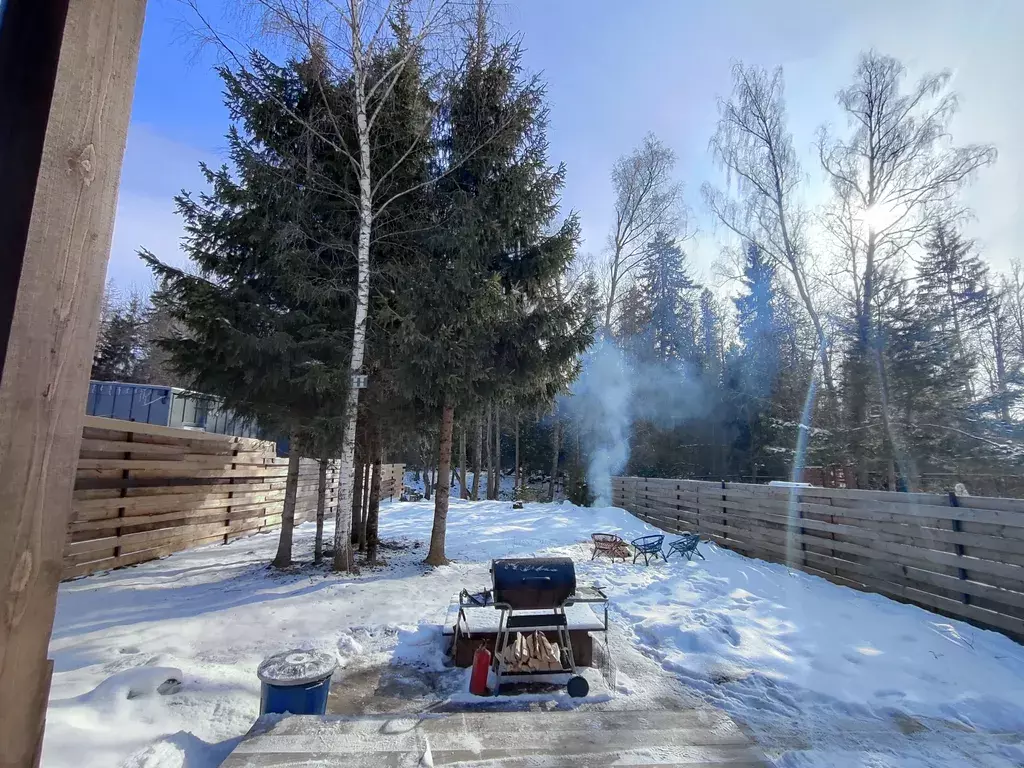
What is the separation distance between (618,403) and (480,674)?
71.0 feet

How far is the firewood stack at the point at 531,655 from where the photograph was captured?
414 centimetres

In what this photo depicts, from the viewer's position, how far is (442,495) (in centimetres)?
800

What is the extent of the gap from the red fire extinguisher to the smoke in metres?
20.2

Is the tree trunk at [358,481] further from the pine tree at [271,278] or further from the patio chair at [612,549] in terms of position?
the patio chair at [612,549]

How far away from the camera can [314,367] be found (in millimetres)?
6855

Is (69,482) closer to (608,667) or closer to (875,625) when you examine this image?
(608,667)

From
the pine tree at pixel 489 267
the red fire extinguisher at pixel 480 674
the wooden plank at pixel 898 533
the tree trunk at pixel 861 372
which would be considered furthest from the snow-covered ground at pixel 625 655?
the tree trunk at pixel 861 372

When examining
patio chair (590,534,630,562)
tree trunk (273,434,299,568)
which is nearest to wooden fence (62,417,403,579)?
tree trunk (273,434,299,568)

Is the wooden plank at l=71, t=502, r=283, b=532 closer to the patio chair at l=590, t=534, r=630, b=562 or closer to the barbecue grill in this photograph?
the barbecue grill

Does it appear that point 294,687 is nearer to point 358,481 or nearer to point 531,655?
point 531,655

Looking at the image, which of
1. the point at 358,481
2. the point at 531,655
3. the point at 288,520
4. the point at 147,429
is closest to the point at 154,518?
the point at 147,429

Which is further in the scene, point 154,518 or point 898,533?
point 154,518

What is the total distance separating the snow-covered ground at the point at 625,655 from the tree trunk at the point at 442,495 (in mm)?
278

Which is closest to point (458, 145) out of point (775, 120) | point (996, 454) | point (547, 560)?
point (547, 560)
